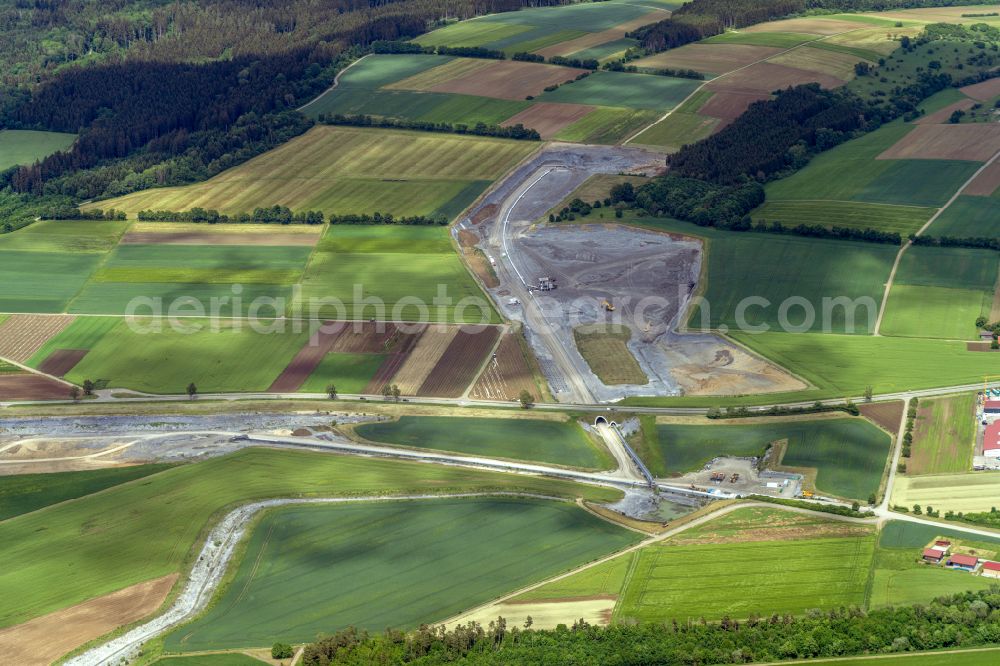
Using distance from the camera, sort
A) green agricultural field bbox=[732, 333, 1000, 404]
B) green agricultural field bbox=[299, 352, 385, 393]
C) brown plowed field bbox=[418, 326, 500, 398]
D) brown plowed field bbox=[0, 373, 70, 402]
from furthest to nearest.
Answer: brown plowed field bbox=[0, 373, 70, 402] → green agricultural field bbox=[299, 352, 385, 393] → brown plowed field bbox=[418, 326, 500, 398] → green agricultural field bbox=[732, 333, 1000, 404]

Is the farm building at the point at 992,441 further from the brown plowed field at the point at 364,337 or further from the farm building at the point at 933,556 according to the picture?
the brown plowed field at the point at 364,337

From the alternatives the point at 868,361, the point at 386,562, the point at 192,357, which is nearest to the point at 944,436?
the point at 868,361

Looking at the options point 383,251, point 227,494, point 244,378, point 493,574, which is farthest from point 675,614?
point 383,251

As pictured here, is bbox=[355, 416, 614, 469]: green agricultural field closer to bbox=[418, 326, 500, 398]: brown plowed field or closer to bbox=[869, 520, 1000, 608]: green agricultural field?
bbox=[418, 326, 500, 398]: brown plowed field

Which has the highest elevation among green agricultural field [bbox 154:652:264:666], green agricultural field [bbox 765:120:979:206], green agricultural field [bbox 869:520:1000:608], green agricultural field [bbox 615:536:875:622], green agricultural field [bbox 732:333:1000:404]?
green agricultural field [bbox 765:120:979:206]

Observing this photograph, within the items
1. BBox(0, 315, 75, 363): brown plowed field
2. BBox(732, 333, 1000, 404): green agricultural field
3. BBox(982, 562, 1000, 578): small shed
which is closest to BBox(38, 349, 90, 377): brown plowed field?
BBox(0, 315, 75, 363): brown plowed field

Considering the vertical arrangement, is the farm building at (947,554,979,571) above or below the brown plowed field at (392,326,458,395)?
above
